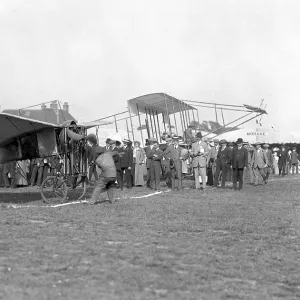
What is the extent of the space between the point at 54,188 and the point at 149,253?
836 cm

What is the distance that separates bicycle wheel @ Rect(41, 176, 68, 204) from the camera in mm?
15655

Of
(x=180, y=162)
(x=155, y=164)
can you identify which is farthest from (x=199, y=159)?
(x=155, y=164)

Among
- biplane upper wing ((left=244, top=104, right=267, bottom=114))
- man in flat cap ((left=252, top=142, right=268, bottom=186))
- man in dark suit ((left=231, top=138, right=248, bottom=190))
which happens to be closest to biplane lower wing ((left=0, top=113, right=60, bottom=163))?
man in dark suit ((left=231, top=138, right=248, bottom=190))

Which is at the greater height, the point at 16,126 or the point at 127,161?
the point at 16,126

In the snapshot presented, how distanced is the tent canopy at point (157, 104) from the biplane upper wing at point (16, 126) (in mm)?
11015

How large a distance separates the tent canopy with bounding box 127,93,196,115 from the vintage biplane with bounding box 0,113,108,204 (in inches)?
402

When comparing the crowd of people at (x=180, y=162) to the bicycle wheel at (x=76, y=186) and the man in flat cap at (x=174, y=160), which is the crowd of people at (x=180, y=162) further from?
the bicycle wheel at (x=76, y=186)

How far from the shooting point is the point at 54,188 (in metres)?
15.8

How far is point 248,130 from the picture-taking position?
137 ft

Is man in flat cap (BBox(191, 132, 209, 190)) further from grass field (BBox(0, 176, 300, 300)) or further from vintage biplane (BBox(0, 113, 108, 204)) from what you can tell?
grass field (BBox(0, 176, 300, 300))

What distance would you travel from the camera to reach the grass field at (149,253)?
582 centimetres

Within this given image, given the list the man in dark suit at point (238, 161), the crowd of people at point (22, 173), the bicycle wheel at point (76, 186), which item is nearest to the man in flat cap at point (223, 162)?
the man in dark suit at point (238, 161)

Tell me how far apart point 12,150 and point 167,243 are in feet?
27.6

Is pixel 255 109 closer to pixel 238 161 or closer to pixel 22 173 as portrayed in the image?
pixel 238 161
